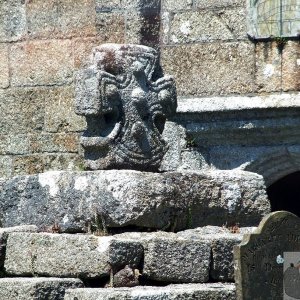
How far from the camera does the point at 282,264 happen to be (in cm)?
738

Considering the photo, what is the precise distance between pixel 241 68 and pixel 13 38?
1.69 m

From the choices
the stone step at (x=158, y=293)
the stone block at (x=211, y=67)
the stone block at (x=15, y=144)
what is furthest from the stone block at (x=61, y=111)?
the stone step at (x=158, y=293)

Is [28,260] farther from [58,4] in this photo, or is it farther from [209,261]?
[58,4]

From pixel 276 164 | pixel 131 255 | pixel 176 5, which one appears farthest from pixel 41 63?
pixel 131 255

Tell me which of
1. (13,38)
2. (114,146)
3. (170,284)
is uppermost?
(13,38)

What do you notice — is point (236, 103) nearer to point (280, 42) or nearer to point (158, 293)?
point (280, 42)

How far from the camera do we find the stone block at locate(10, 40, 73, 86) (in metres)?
11.0

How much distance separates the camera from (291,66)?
1039 centimetres

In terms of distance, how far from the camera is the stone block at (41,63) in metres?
11.0

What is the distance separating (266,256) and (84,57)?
3896 mm

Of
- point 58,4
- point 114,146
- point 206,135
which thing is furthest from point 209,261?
point 58,4

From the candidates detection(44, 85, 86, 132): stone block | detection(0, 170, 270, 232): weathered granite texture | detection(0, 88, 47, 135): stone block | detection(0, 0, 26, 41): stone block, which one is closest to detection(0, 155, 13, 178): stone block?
detection(0, 88, 47, 135): stone block

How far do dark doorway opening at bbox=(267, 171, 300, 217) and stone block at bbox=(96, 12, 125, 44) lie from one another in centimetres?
179

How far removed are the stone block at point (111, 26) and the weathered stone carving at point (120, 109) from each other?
2.82 meters
